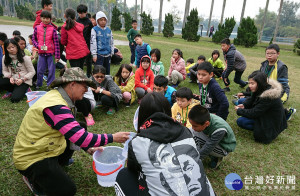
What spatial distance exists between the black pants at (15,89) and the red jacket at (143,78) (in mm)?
2435

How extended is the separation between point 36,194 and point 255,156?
2.92m

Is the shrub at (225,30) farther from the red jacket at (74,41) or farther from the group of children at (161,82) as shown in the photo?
the red jacket at (74,41)

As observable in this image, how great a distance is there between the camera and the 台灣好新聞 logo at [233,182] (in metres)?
2.46

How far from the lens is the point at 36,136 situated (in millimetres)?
1797

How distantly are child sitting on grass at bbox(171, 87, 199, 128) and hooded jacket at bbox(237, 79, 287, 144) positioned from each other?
1.00 m

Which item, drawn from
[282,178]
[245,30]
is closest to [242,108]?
[282,178]

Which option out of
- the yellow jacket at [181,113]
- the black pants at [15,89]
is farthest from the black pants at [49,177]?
the black pants at [15,89]

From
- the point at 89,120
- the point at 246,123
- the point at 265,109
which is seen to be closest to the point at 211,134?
the point at 265,109

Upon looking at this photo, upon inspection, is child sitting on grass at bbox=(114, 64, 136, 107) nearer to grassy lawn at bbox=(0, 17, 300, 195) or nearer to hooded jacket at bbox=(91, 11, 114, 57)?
grassy lawn at bbox=(0, 17, 300, 195)

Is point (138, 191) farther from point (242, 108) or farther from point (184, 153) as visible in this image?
point (242, 108)

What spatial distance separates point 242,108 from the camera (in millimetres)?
3564

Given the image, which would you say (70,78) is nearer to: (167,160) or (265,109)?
(167,160)

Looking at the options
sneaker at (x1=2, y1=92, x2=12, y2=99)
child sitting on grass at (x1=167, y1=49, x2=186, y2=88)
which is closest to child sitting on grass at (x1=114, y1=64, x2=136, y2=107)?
child sitting on grass at (x1=167, y1=49, x2=186, y2=88)

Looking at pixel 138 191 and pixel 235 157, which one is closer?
pixel 138 191
